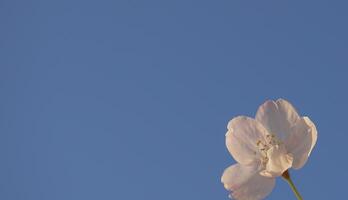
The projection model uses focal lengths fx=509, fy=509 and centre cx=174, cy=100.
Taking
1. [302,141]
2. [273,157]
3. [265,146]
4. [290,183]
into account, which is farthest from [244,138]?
[290,183]

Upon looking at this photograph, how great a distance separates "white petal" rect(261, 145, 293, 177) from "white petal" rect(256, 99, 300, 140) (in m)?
0.12

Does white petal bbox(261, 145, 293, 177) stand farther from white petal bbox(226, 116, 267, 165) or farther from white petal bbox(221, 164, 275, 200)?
white petal bbox(226, 116, 267, 165)

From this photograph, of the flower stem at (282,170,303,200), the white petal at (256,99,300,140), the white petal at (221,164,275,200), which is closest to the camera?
the flower stem at (282,170,303,200)

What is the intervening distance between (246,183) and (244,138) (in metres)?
0.30

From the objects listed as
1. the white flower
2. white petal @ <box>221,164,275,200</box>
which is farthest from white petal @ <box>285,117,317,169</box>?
white petal @ <box>221,164,275,200</box>

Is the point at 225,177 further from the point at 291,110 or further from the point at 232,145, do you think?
the point at 291,110

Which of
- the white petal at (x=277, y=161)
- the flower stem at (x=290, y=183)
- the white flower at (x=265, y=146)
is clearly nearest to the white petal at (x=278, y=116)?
the white flower at (x=265, y=146)

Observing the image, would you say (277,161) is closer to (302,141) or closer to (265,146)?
(302,141)

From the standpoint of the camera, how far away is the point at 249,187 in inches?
A: 71.6

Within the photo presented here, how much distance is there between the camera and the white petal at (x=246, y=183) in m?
1.71

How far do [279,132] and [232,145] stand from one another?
204 mm

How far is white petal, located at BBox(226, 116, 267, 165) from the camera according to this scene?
2107 mm

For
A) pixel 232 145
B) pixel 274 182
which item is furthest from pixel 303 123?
pixel 232 145

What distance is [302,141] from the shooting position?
1.85m
